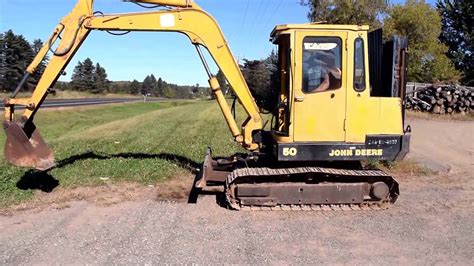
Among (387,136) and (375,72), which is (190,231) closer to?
(387,136)

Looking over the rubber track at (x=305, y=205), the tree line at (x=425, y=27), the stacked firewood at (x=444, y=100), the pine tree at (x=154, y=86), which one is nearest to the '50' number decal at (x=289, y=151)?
the rubber track at (x=305, y=205)

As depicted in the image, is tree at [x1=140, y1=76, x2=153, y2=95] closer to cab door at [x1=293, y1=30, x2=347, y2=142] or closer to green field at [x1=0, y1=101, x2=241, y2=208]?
green field at [x1=0, y1=101, x2=241, y2=208]

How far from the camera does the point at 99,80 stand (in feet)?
337

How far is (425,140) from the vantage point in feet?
56.3

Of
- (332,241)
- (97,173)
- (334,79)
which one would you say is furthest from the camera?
(97,173)

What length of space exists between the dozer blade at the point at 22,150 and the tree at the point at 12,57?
191ft

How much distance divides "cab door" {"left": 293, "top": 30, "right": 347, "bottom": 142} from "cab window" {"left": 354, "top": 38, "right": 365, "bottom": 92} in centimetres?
21

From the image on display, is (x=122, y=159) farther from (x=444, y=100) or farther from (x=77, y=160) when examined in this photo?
(x=444, y=100)

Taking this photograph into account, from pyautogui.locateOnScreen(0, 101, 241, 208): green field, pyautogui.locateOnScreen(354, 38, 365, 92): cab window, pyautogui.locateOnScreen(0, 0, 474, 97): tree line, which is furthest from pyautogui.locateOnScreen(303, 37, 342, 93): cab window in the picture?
pyautogui.locateOnScreen(0, 0, 474, 97): tree line

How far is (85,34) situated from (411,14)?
121ft

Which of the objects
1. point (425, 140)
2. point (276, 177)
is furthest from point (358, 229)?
point (425, 140)

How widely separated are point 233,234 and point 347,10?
103ft

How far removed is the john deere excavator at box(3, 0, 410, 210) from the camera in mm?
8023

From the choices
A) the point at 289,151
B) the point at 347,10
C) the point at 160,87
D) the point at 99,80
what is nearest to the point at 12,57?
the point at 99,80
